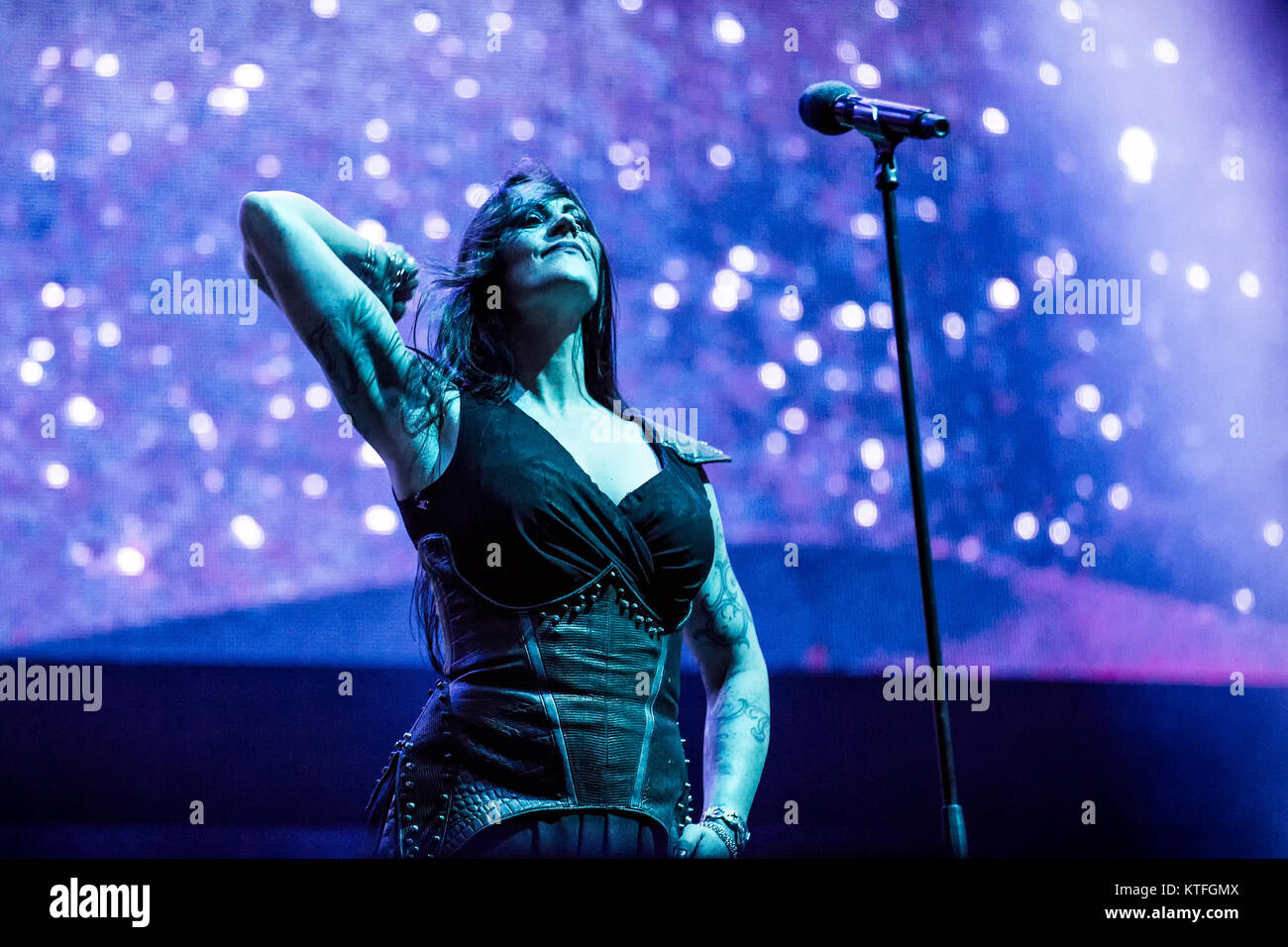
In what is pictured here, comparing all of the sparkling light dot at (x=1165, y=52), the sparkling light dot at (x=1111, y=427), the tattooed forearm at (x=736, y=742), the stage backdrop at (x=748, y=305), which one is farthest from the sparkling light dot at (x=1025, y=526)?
the sparkling light dot at (x=1165, y=52)

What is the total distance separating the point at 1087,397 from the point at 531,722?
1240mm

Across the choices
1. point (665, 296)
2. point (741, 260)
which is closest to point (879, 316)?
point (741, 260)

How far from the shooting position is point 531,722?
75.6 inches

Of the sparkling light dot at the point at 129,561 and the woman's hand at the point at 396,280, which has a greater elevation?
the woman's hand at the point at 396,280

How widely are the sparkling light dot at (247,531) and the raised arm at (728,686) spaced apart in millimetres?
721

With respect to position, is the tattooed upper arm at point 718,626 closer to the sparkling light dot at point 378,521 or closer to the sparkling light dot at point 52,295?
the sparkling light dot at point 378,521

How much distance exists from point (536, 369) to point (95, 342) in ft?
2.48

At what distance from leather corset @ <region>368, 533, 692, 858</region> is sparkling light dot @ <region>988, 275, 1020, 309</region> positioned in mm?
942

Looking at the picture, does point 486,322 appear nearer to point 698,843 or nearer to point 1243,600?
point 698,843

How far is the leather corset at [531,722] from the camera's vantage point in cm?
191

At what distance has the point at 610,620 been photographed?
198 centimetres

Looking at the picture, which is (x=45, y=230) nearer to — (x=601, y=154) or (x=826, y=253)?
(x=601, y=154)
